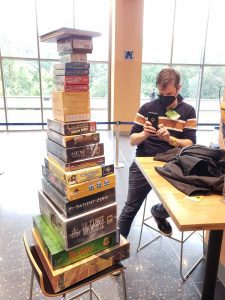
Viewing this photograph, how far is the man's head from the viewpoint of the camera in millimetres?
1721

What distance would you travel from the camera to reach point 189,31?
6656 millimetres

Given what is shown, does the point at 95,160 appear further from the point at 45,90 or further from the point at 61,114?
the point at 45,90

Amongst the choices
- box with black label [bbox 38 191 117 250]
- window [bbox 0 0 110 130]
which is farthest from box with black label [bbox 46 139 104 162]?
window [bbox 0 0 110 130]

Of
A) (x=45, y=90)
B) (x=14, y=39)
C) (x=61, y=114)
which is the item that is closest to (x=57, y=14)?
(x=14, y=39)

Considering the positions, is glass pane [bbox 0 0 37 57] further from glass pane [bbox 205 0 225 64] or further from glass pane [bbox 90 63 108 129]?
glass pane [bbox 205 0 225 64]

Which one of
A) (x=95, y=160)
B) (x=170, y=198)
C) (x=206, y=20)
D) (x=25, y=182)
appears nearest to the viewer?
(x=170, y=198)

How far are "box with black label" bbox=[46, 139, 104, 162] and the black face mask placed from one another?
2.42 ft

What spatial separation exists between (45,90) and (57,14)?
1855 millimetres

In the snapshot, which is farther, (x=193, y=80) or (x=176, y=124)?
(x=193, y=80)

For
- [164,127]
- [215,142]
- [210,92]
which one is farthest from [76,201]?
[210,92]

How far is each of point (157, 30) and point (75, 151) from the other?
20.5 ft

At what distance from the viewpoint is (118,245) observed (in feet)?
4.38

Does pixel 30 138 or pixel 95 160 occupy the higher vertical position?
pixel 95 160

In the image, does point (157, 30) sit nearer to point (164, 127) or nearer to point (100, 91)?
point (100, 91)
